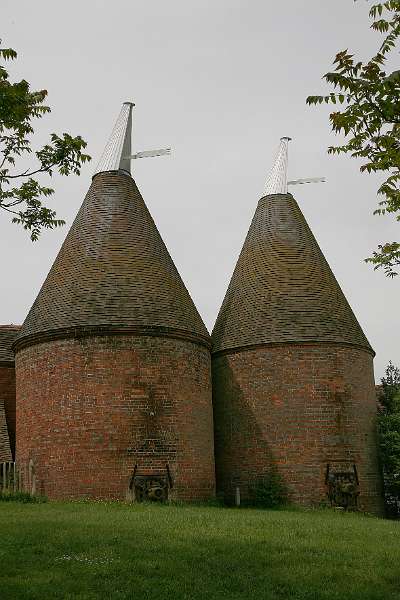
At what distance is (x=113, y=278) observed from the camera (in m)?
20.1

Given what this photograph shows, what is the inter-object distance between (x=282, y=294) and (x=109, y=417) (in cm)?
719

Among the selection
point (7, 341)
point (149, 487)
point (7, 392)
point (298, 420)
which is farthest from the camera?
point (7, 341)

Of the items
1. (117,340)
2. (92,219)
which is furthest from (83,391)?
(92,219)

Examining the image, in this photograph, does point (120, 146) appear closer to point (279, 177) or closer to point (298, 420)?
point (279, 177)

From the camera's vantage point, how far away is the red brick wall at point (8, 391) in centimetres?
2314

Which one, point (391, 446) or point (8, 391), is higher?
point (8, 391)

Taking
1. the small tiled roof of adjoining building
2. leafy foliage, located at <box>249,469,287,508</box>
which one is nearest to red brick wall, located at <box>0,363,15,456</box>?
the small tiled roof of adjoining building

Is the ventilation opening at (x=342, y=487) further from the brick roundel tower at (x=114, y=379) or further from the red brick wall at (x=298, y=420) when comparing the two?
the brick roundel tower at (x=114, y=379)

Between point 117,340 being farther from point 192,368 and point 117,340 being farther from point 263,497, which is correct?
point 263,497

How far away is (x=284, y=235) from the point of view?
80.7ft

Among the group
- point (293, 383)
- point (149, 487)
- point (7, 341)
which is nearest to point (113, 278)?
point (149, 487)

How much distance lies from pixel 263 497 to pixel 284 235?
858 centimetres

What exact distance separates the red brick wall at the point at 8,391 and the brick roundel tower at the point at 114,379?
9.41 feet

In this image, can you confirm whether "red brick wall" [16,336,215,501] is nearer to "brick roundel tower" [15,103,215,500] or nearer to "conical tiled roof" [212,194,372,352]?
"brick roundel tower" [15,103,215,500]
